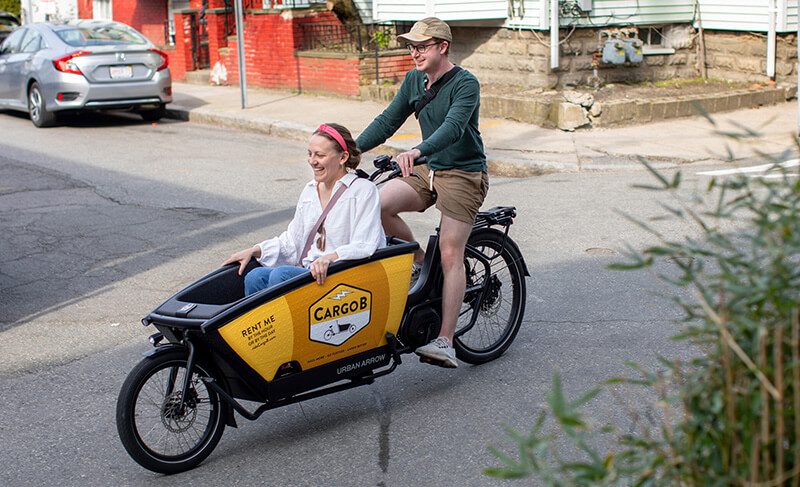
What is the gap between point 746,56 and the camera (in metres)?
16.9

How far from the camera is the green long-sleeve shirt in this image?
5.46 m

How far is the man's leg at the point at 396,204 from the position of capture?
18.8ft

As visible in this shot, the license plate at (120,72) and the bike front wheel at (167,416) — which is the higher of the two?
the license plate at (120,72)

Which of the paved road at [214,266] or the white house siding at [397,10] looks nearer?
the paved road at [214,266]

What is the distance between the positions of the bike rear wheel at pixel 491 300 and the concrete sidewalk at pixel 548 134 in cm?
450

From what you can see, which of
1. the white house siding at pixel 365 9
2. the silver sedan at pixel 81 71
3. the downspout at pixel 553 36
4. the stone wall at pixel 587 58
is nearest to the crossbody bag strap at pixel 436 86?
the downspout at pixel 553 36

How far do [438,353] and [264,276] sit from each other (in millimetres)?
1091

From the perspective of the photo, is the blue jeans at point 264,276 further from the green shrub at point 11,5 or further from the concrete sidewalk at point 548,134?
the green shrub at point 11,5

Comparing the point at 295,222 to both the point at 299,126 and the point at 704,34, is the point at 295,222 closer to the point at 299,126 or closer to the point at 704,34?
the point at 299,126

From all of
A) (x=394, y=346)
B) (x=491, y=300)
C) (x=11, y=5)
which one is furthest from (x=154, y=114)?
(x=11, y=5)

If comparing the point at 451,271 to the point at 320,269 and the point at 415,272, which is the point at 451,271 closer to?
the point at 415,272

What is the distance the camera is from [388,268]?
206 inches

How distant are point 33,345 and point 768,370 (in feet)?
18.2

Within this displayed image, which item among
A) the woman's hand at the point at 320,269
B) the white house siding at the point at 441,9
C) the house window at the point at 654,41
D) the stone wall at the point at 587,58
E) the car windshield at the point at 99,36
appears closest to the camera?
the woman's hand at the point at 320,269
